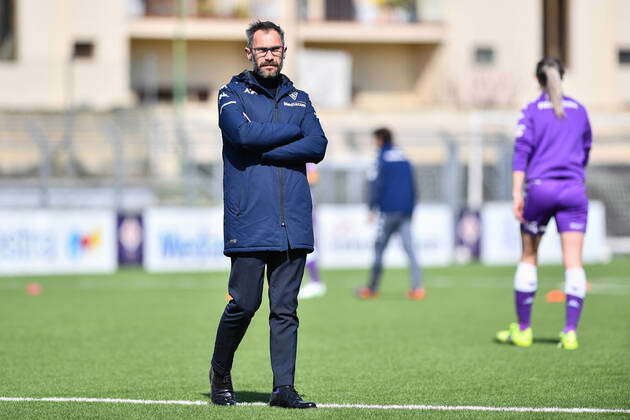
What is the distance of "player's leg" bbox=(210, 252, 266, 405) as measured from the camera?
729cm

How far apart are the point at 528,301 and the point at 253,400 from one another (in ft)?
11.7

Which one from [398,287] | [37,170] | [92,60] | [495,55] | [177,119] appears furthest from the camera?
[495,55]

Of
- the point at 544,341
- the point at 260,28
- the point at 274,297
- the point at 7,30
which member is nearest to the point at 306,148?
the point at 260,28

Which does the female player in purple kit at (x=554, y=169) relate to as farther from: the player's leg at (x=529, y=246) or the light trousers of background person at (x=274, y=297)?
the light trousers of background person at (x=274, y=297)

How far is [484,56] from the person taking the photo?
163 ft

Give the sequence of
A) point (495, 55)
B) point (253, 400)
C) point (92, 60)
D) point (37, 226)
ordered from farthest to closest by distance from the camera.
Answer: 1. point (495, 55)
2. point (92, 60)
3. point (37, 226)
4. point (253, 400)

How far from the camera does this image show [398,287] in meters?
19.2

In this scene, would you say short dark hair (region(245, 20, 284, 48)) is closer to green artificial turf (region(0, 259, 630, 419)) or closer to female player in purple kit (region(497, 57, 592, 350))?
green artificial turf (region(0, 259, 630, 419))

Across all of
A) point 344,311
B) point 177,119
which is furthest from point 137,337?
point 177,119

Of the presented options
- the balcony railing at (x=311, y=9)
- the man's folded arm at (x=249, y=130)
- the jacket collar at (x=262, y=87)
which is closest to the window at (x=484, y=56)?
the balcony railing at (x=311, y=9)

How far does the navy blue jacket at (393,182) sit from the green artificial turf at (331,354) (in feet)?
3.87

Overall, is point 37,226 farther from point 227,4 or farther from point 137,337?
point 227,4

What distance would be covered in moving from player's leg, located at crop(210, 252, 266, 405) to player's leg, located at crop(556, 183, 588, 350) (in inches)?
142

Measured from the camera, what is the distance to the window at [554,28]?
51.8 m
